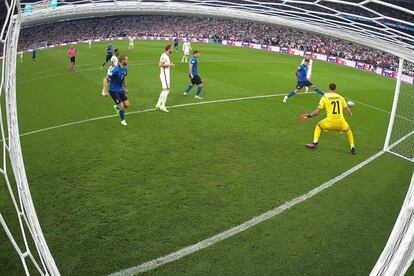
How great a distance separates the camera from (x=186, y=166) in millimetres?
6660

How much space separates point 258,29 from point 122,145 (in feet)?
137

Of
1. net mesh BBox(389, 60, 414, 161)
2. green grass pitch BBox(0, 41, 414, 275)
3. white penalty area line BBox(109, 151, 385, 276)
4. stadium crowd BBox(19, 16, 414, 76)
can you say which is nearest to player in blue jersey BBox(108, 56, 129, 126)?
green grass pitch BBox(0, 41, 414, 275)

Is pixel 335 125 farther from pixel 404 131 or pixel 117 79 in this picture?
pixel 117 79

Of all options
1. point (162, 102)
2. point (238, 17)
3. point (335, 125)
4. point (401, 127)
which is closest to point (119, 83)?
point (162, 102)

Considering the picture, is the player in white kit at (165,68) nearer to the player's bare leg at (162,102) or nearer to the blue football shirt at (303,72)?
the player's bare leg at (162,102)

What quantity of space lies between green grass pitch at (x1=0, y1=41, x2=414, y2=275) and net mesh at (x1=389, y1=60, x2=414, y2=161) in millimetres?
513

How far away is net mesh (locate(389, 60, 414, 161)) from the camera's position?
9.05m

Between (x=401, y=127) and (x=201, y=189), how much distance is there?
9726 millimetres

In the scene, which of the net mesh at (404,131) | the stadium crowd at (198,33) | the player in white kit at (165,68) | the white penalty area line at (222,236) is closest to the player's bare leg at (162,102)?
the player in white kit at (165,68)

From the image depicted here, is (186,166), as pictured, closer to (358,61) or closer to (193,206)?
(193,206)

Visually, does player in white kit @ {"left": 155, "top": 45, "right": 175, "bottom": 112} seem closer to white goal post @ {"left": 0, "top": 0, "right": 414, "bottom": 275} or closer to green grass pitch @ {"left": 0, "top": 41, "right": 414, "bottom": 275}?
green grass pitch @ {"left": 0, "top": 41, "right": 414, "bottom": 275}

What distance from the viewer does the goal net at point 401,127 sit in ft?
27.6

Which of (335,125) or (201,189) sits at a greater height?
(335,125)

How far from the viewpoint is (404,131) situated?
11.3 meters
